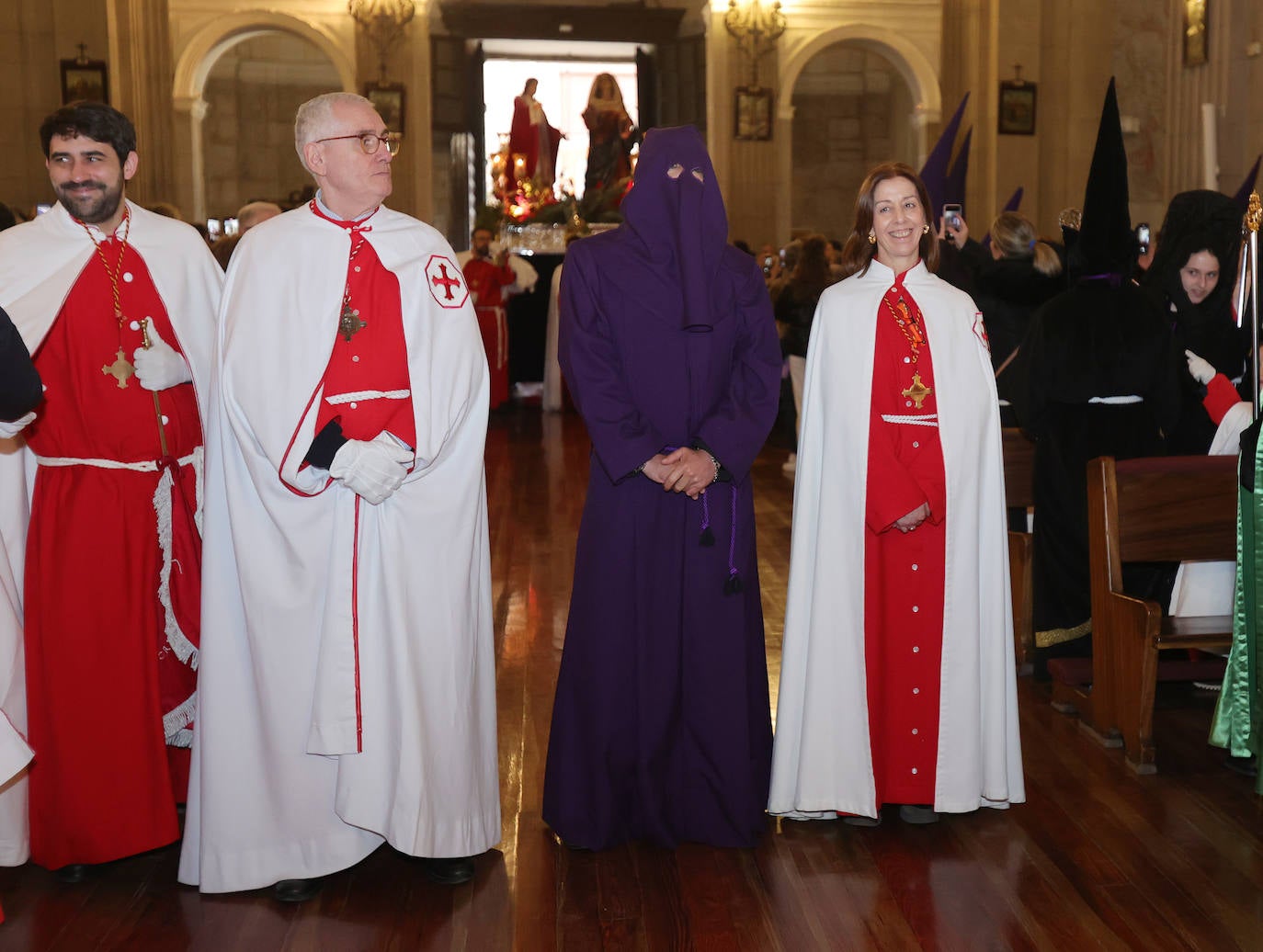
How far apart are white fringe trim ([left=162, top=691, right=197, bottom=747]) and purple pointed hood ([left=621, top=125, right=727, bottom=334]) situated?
1.81 metres

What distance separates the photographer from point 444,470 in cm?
356

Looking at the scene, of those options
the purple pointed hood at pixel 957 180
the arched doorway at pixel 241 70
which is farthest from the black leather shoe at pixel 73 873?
the arched doorway at pixel 241 70

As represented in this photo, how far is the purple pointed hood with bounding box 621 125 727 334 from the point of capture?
374cm

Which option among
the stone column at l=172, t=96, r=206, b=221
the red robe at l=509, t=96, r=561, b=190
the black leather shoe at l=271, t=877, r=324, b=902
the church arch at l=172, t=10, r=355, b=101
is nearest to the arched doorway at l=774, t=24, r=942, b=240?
the red robe at l=509, t=96, r=561, b=190

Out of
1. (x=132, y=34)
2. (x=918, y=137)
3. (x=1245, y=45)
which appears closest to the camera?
(x=1245, y=45)

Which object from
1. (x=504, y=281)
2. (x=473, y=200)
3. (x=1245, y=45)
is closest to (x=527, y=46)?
(x=473, y=200)

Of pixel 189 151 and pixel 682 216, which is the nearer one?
pixel 682 216

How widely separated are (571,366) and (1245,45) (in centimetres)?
948

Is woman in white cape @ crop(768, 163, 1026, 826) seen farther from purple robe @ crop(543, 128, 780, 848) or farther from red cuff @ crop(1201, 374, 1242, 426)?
red cuff @ crop(1201, 374, 1242, 426)

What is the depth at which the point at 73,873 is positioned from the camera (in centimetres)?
368

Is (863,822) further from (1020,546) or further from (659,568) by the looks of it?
(1020,546)

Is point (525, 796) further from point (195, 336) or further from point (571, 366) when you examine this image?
point (195, 336)

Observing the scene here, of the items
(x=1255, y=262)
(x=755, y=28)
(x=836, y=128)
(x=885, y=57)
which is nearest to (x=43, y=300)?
(x=1255, y=262)

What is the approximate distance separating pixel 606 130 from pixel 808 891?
17.5 m
